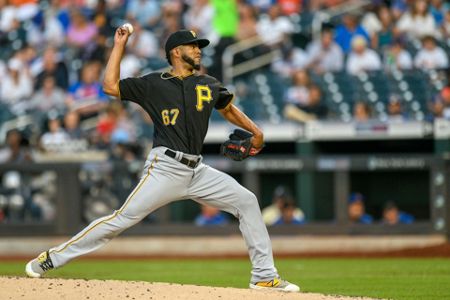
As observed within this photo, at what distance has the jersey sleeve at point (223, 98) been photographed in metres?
7.59

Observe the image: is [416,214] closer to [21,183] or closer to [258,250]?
[21,183]

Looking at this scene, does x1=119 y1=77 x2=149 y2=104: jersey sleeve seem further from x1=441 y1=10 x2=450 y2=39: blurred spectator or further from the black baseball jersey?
x1=441 y1=10 x2=450 y2=39: blurred spectator

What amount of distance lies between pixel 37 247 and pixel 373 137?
5007 millimetres

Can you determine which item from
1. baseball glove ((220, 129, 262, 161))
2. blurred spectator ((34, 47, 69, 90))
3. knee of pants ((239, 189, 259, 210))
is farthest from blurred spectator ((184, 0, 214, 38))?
knee of pants ((239, 189, 259, 210))

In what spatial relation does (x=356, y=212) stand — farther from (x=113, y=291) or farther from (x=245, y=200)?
(x=113, y=291)

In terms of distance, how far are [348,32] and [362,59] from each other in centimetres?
79

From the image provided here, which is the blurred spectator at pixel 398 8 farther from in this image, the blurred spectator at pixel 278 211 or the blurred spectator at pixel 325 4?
the blurred spectator at pixel 278 211

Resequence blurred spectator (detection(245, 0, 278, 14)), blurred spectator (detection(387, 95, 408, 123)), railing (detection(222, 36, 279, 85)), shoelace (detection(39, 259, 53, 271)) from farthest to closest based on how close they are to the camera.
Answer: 1. blurred spectator (detection(245, 0, 278, 14))
2. railing (detection(222, 36, 279, 85))
3. blurred spectator (detection(387, 95, 408, 123))
4. shoelace (detection(39, 259, 53, 271))

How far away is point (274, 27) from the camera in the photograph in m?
16.7

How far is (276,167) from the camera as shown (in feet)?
47.6

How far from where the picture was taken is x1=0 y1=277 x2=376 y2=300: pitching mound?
267 inches

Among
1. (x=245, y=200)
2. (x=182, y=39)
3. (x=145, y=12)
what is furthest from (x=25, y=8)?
(x=245, y=200)

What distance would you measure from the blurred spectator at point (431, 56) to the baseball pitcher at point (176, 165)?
26.7ft

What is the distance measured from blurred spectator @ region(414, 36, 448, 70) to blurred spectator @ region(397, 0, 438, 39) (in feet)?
1.46
